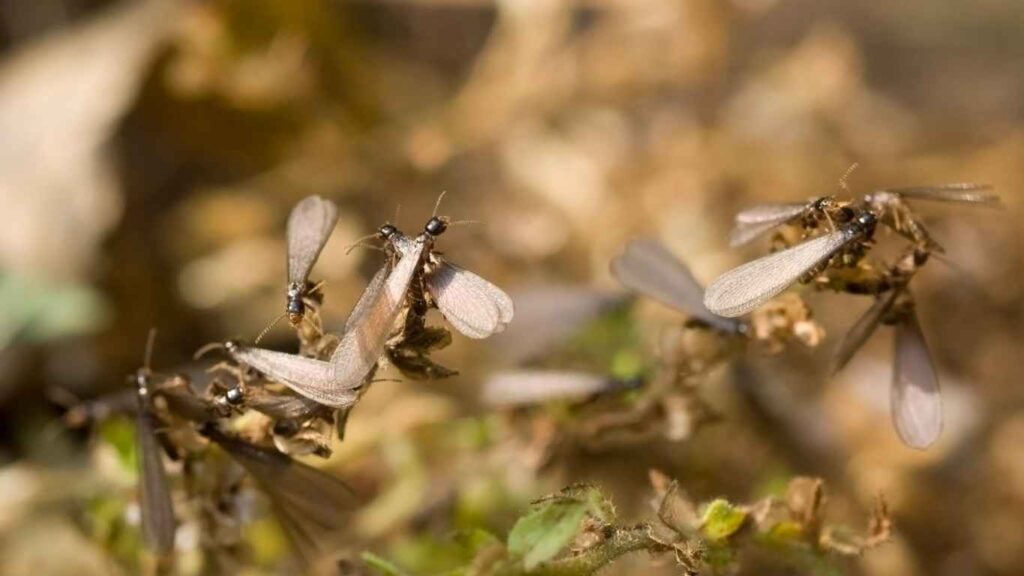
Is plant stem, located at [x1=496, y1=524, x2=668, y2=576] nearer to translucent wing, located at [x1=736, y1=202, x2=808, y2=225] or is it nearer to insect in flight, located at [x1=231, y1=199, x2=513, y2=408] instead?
insect in flight, located at [x1=231, y1=199, x2=513, y2=408]

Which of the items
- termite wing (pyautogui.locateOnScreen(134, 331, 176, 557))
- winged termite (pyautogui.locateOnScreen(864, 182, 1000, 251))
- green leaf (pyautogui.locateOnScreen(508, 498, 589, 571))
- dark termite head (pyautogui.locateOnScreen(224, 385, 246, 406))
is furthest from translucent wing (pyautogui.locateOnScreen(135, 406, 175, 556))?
winged termite (pyautogui.locateOnScreen(864, 182, 1000, 251))

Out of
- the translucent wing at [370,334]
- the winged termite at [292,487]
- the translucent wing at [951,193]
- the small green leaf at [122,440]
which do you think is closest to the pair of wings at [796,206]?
the translucent wing at [951,193]

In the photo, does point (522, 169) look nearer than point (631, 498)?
No

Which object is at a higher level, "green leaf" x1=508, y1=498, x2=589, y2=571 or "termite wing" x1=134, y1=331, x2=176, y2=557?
"termite wing" x1=134, y1=331, x2=176, y2=557

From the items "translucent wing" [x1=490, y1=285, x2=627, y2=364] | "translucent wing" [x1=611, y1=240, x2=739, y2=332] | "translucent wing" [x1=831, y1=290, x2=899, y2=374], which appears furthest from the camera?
"translucent wing" [x1=490, y1=285, x2=627, y2=364]

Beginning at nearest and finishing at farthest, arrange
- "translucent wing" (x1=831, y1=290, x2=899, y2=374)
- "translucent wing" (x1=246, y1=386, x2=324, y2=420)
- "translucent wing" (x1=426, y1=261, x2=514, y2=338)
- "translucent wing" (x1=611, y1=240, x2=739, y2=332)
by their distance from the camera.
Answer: "translucent wing" (x1=426, y1=261, x2=514, y2=338), "translucent wing" (x1=246, y1=386, x2=324, y2=420), "translucent wing" (x1=831, y1=290, x2=899, y2=374), "translucent wing" (x1=611, y1=240, x2=739, y2=332)

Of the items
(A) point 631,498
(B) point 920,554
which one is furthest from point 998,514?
(A) point 631,498

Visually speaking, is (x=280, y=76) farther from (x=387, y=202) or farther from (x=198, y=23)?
(x=387, y=202)

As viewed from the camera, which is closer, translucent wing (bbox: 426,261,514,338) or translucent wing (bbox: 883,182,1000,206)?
translucent wing (bbox: 426,261,514,338)
